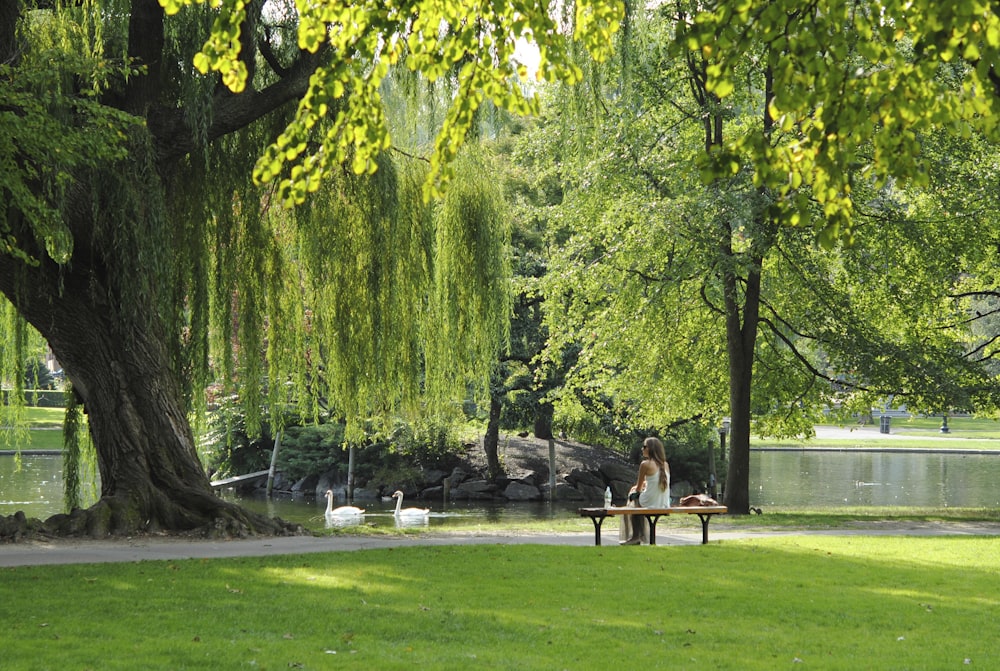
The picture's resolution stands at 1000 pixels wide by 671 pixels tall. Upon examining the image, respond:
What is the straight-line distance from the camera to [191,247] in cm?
1445

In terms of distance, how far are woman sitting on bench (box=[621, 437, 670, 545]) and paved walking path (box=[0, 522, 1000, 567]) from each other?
1.25 feet

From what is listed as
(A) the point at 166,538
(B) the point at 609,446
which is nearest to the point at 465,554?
(A) the point at 166,538

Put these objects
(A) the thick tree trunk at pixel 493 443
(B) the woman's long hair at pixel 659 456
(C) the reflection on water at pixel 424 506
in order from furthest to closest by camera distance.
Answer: (A) the thick tree trunk at pixel 493 443
(C) the reflection on water at pixel 424 506
(B) the woman's long hair at pixel 659 456

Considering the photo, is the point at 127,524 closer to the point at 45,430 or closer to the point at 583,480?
the point at 583,480

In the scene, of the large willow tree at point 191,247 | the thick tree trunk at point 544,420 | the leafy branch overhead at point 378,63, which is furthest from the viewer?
the thick tree trunk at point 544,420

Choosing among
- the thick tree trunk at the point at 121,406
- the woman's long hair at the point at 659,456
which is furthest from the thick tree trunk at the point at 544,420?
the thick tree trunk at the point at 121,406

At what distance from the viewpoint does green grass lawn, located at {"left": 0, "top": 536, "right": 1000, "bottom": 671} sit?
7309 millimetres

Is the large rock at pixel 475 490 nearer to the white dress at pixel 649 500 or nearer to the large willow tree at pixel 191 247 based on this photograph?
the large willow tree at pixel 191 247

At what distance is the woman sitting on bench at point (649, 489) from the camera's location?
1467 centimetres


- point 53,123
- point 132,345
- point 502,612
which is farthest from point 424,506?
point 502,612

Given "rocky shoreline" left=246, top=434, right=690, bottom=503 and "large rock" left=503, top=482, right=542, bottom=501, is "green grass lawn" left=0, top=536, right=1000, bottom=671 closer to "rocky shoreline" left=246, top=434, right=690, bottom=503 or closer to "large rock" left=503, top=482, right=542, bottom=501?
"large rock" left=503, top=482, right=542, bottom=501

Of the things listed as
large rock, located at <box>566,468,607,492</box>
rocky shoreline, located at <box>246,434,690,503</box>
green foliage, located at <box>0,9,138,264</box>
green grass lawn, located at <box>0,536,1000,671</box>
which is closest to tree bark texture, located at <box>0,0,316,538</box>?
green foliage, located at <box>0,9,138,264</box>

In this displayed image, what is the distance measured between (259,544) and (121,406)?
2496 mm

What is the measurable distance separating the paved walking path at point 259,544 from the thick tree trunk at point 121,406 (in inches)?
23.5
